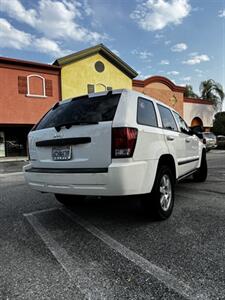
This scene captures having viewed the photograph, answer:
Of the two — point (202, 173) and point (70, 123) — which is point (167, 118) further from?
point (202, 173)

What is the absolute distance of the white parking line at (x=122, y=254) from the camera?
2.32 m

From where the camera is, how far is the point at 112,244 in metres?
3.32

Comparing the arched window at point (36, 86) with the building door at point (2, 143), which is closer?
the arched window at point (36, 86)

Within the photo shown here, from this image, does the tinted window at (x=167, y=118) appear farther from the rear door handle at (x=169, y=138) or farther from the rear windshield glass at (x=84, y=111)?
the rear windshield glass at (x=84, y=111)

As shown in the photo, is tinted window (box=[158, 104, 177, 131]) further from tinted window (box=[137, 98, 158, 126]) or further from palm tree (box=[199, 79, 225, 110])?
palm tree (box=[199, 79, 225, 110])

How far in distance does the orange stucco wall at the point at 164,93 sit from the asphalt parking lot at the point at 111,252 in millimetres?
22649

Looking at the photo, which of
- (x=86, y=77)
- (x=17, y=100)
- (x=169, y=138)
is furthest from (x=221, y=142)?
(x=169, y=138)

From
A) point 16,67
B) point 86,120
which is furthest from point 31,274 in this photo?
point 16,67

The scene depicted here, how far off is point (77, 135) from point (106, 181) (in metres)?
0.73

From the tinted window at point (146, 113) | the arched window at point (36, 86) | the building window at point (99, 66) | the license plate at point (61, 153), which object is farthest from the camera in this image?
the building window at point (99, 66)

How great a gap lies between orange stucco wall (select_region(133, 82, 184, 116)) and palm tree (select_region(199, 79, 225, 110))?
728 centimetres

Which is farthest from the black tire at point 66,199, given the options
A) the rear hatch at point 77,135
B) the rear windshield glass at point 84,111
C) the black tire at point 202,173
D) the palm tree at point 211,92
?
the palm tree at point 211,92

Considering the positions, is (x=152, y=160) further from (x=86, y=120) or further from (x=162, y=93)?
(x=162, y=93)

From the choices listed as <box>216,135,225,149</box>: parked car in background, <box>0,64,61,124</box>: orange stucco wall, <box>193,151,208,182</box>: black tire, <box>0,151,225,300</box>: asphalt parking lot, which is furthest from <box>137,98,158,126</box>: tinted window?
<box>216,135,225,149</box>: parked car in background
